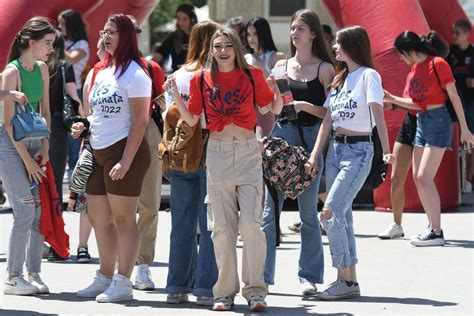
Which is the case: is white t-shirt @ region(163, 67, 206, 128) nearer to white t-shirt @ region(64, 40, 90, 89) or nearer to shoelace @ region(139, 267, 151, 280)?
shoelace @ region(139, 267, 151, 280)

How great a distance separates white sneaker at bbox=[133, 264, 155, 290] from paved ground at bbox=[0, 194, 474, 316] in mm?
71

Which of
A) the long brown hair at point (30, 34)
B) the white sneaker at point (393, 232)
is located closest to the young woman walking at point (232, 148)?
the long brown hair at point (30, 34)

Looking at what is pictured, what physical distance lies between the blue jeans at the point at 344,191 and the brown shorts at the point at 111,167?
115cm

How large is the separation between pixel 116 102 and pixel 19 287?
4.56 feet

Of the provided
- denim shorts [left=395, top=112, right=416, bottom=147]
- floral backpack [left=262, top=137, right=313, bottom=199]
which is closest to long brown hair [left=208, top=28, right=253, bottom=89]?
floral backpack [left=262, top=137, right=313, bottom=199]

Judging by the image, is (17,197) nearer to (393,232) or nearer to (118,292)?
(118,292)

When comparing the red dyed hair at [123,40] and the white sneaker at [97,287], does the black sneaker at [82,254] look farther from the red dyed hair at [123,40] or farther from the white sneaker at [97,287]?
the red dyed hair at [123,40]

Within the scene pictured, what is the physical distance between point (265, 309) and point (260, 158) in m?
0.89

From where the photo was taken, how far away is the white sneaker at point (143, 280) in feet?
25.5

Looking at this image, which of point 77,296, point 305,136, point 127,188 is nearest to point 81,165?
point 127,188

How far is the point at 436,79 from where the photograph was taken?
9688 millimetres

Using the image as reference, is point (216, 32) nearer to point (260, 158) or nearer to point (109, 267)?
point (260, 158)

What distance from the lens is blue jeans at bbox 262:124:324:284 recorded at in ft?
24.6

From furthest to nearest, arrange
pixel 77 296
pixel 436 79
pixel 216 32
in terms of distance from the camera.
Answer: pixel 436 79, pixel 77 296, pixel 216 32
